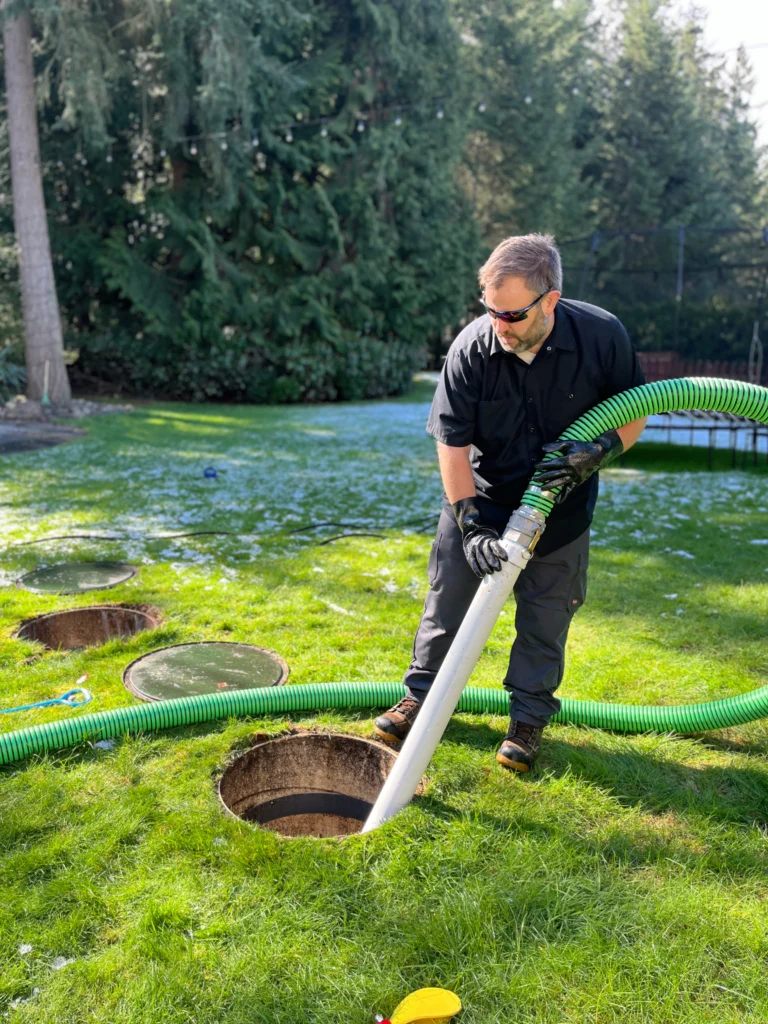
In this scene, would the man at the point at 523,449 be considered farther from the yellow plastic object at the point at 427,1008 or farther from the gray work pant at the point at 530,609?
the yellow plastic object at the point at 427,1008

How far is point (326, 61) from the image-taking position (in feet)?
56.9

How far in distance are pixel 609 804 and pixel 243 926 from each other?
1.38 m

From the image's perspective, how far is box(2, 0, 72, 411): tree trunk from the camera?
45.2ft

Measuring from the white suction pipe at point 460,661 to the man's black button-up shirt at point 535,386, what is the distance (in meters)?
0.36

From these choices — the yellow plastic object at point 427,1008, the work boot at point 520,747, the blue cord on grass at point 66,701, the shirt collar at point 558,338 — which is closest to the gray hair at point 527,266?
the shirt collar at point 558,338

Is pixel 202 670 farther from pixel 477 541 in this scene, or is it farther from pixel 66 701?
pixel 477 541

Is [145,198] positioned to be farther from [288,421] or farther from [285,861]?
[285,861]

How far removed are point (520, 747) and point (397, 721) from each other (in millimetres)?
508

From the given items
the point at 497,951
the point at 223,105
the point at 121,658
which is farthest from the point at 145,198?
the point at 497,951

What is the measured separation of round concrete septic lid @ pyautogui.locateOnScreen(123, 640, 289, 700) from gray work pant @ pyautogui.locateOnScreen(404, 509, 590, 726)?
3.40 ft

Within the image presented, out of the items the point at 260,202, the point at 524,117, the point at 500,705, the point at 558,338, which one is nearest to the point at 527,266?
the point at 558,338

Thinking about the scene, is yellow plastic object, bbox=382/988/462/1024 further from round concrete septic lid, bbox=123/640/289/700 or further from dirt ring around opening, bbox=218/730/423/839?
round concrete septic lid, bbox=123/640/289/700

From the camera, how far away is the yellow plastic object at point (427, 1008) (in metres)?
2.06

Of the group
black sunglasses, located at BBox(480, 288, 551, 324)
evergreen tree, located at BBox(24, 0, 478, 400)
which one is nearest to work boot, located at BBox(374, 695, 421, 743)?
black sunglasses, located at BBox(480, 288, 551, 324)
